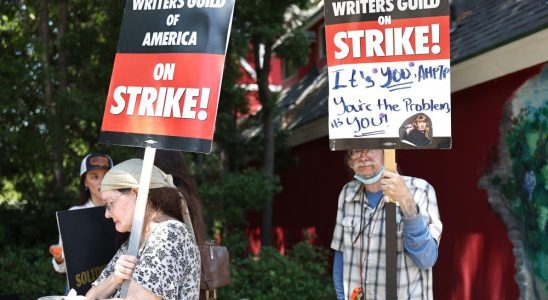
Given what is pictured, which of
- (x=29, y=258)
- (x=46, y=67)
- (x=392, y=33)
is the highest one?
(x=46, y=67)

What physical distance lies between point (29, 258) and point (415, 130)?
20.0 ft

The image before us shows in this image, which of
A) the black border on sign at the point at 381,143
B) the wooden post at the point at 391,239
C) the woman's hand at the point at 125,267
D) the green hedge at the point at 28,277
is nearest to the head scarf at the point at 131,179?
the woman's hand at the point at 125,267

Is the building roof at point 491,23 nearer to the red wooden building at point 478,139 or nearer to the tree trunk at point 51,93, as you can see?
the red wooden building at point 478,139

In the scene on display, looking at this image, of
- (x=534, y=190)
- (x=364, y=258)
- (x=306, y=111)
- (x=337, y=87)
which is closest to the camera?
(x=337, y=87)

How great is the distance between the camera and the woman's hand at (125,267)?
2.82 m

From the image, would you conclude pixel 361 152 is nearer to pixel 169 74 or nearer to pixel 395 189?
pixel 395 189

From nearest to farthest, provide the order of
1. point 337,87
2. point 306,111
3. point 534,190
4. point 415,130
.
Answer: point 415,130 → point 337,87 → point 534,190 → point 306,111

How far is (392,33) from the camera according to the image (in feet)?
10.5

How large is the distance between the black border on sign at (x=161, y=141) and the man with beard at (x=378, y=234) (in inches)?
32.8

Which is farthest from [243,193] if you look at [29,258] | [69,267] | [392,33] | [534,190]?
[392,33]

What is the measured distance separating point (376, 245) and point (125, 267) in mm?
1275

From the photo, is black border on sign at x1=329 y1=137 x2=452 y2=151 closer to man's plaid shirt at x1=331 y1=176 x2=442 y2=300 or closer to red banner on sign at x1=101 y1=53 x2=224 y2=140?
man's plaid shirt at x1=331 y1=176 x2=442 y2=300

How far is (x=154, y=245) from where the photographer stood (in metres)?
2.72

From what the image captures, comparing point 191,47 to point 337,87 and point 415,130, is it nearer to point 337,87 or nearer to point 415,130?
point 337,87
